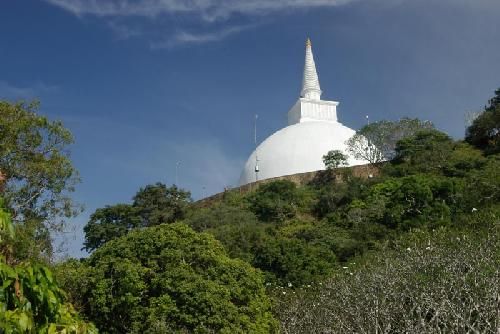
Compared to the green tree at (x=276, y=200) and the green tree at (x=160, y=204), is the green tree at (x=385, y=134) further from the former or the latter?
the green tree at (x=160, y=204)

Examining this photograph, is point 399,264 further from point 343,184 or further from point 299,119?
point 299,119

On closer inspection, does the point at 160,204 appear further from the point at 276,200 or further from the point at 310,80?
the point at 310,80

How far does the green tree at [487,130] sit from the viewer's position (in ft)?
114

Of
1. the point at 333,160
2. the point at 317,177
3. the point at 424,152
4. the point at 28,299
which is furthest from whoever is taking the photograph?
the point at 317,177

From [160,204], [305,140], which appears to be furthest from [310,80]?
[160,204]

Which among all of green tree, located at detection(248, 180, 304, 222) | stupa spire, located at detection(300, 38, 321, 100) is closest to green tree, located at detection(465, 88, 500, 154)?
green tree, located at detection(248, 180, 304, 222)

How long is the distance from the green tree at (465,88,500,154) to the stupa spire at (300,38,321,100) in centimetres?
1423

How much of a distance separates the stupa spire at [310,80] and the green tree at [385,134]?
10969mm

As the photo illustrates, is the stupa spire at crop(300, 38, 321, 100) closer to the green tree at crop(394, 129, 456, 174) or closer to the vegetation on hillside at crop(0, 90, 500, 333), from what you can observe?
the green tree at crop(394, 129, 456, 174)

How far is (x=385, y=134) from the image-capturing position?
37.8 metres

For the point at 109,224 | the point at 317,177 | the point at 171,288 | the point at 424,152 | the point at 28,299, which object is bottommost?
the point at 28,299

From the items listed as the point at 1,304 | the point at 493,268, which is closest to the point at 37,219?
the point at 493,268

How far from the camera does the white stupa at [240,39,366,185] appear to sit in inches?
1689

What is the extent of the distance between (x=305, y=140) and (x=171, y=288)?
3047 centimetres
